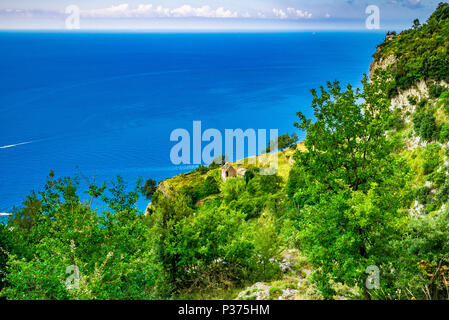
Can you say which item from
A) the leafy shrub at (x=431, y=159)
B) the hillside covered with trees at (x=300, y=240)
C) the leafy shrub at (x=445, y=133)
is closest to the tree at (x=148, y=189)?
the hillside covered with trees at (x=300, y=240)

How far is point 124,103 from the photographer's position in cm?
11288

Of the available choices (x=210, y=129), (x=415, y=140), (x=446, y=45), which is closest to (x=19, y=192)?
(x=210, y=129)

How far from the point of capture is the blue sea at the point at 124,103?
74.8 m

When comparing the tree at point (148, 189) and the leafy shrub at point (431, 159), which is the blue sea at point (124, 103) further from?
the leafy shrub at point (431, 159)

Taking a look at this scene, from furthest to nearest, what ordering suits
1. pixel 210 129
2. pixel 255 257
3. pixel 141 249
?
pixel 210 129, pixel 255 257, pixel 141 249

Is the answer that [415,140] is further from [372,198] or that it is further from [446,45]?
[372,198]

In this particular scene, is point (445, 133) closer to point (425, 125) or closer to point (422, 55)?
point (425, 125)

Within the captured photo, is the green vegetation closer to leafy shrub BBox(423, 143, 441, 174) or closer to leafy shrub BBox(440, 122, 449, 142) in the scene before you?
leafy shrub BBox(440, 122, 449, 142)

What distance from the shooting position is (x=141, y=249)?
8.98 m

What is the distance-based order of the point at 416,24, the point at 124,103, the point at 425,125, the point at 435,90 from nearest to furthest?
the point at 425,125, the point at 435,90, the point at 416,24, the point at 124,103

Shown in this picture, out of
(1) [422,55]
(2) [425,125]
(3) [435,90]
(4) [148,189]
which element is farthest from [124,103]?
(2) [425,125]

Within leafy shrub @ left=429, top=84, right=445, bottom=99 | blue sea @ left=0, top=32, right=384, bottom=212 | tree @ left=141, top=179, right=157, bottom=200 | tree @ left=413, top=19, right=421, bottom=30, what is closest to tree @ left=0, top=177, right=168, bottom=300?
leafy shrub @ left=429, top=84, right=445, bottom=99

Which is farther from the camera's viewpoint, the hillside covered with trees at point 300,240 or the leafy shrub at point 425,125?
the leafy shrub at point 425,125
